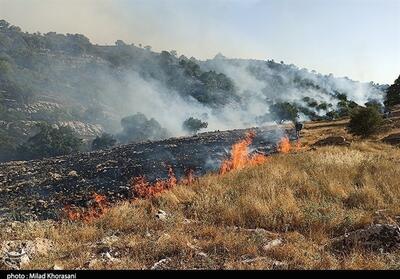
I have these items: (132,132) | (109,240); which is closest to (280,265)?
(109,240)

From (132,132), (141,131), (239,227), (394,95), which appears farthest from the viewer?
(132,132)

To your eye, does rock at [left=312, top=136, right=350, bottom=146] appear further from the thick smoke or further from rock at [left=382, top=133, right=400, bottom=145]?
the thick smoke

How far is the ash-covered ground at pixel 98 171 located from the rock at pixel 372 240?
9331 mm

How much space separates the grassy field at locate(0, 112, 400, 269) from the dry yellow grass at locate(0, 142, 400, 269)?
2 cm

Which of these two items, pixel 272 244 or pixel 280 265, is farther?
pixel 272 244

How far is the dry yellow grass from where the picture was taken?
6.65 m

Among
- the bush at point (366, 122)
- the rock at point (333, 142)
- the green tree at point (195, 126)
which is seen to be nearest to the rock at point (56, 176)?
the rock at point (333, 142)

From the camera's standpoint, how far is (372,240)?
732 centimetres

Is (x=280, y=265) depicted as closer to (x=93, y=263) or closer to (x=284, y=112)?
(x=93, y=263)

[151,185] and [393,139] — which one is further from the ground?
[393,139]

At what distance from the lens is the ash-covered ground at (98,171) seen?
16.4 metres

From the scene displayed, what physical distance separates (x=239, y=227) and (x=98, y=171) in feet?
48.3
